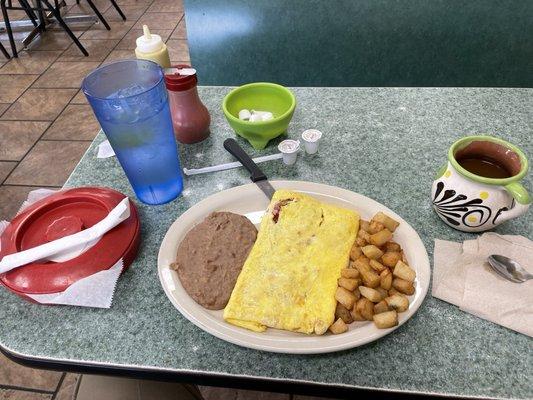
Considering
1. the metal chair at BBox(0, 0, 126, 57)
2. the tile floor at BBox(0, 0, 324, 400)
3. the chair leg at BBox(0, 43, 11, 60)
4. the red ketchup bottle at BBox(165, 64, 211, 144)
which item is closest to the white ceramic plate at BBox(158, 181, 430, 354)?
the red ketchup bottle at BBox(165, 64, 211, 144)

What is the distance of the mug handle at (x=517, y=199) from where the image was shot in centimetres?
62

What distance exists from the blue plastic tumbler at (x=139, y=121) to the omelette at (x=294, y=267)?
0.75 ft

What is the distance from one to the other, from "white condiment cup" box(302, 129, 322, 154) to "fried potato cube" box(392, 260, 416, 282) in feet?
1.18

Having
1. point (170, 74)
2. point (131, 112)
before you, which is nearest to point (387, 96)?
point (170, 74)

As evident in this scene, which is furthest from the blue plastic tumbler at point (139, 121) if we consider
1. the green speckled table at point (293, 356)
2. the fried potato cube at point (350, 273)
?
the fried potato cube at point (350, 273)

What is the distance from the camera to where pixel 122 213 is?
710 mm

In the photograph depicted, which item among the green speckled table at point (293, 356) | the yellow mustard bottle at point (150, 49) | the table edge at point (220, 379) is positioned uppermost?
the yellow mustard bottle at point (150, 49)

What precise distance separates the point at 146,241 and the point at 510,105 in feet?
3.06

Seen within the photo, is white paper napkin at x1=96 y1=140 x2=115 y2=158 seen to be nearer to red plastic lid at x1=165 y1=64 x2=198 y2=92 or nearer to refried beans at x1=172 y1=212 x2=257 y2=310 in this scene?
red plastic lid at x1=165 y1=64 x2=198 y2=92

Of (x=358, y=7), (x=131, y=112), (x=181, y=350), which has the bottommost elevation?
(x=181, y=350)

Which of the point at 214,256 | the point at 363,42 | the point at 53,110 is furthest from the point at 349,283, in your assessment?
the point at 53,110

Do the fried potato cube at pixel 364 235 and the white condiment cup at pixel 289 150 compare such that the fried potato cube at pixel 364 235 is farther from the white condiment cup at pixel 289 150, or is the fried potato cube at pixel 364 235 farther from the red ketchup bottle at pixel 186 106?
the red ketchup bottle at pixel 186 106

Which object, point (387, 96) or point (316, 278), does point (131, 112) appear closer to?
point (316, 278)

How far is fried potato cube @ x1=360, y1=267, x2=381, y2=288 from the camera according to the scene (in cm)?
61
